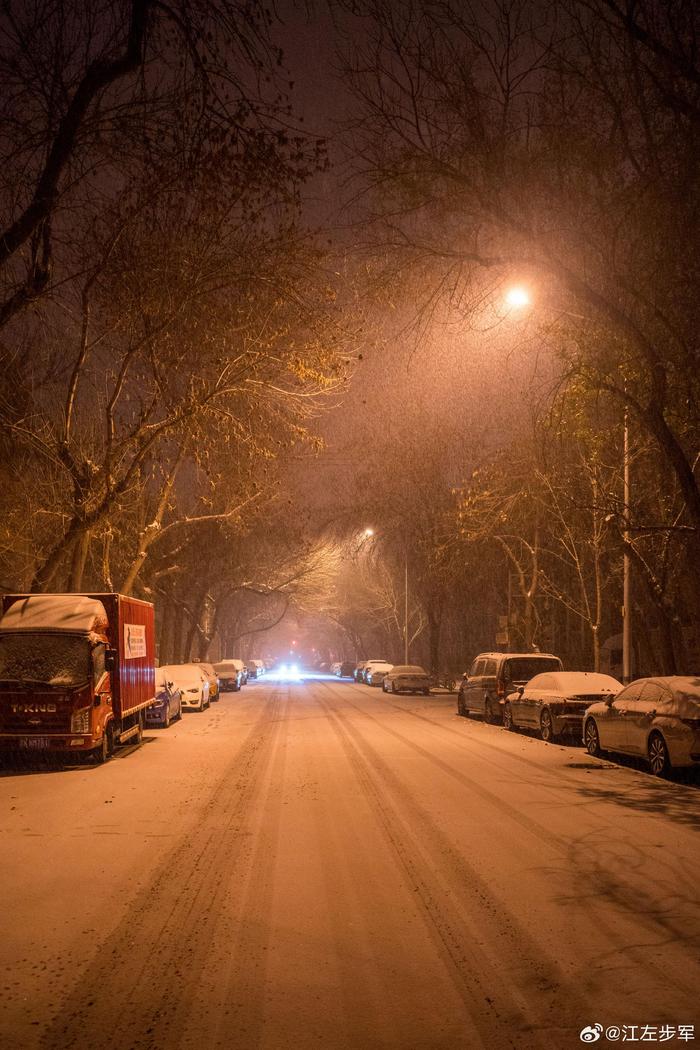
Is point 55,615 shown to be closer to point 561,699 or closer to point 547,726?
point 561,699

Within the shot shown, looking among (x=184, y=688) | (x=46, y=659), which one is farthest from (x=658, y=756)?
(x=184, y=688)

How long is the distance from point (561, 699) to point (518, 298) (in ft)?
32.9

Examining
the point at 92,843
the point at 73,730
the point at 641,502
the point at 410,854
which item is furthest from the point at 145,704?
the point at 641,502

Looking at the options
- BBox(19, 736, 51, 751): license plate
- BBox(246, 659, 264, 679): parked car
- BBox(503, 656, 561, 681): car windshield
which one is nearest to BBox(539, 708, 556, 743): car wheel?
BBox(503, 656, 561, 681): car windshield

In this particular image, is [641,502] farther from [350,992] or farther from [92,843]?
[350,992]

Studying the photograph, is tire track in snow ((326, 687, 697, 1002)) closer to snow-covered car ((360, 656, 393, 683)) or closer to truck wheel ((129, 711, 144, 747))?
truck wheel ((129, 711, 144, 747))

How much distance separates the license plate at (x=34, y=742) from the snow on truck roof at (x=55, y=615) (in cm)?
193

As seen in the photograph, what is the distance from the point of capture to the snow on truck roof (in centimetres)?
1756

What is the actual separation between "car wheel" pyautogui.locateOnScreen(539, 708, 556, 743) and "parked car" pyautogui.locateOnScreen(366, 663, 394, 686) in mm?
36857

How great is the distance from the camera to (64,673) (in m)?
17.0

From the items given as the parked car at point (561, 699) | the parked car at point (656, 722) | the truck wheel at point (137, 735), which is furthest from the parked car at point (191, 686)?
the parked car at point (656, 722)

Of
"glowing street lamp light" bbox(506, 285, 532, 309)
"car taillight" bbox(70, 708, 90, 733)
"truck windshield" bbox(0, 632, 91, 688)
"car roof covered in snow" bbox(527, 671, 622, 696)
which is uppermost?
"glowing street lamp light" bbox(506, 285, 532, 309)

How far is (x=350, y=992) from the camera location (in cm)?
546

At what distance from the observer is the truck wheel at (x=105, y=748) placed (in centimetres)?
1781
